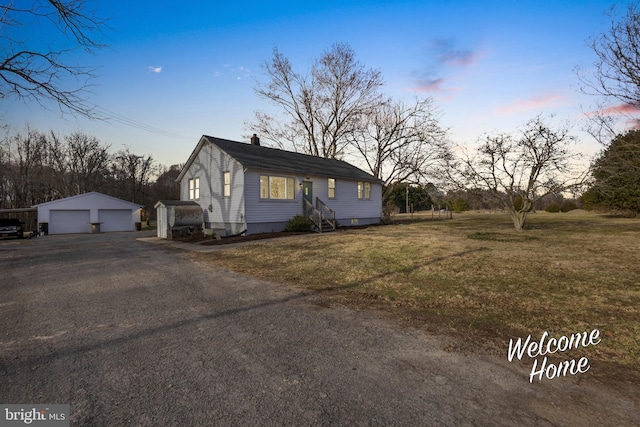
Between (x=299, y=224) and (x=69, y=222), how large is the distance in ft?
75.6

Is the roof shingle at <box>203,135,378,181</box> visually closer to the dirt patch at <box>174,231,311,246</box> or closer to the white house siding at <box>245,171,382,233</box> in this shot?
the white house siding at <box>245,171,382,233</box>

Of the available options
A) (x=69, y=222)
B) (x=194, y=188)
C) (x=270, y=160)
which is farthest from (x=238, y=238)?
(x=69, y=222)

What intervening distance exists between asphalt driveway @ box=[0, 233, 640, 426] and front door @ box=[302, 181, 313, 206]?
14551 millimetres

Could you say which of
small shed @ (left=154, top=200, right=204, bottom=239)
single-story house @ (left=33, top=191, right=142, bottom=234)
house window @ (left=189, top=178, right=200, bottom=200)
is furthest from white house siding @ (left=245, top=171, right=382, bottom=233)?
single-story house @ (left=33, top=191, right=142, bottom=234)

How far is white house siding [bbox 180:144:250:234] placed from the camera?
674 inches

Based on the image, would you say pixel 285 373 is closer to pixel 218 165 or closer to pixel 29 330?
pixel 29 330

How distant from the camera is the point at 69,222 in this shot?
27578 millimetres

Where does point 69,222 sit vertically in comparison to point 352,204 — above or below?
below

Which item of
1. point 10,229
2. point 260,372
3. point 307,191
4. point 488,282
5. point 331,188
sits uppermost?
point 331,188

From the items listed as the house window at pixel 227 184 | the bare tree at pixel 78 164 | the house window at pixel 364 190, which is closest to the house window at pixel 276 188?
the house window at pixel 227 184

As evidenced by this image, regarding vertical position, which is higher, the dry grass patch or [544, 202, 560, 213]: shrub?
[544, 202, 560, 213]: shrub

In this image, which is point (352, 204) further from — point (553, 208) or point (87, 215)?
point (553, 208)

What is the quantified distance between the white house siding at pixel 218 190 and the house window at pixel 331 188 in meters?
6.91

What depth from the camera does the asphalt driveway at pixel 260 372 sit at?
2.52 meters
